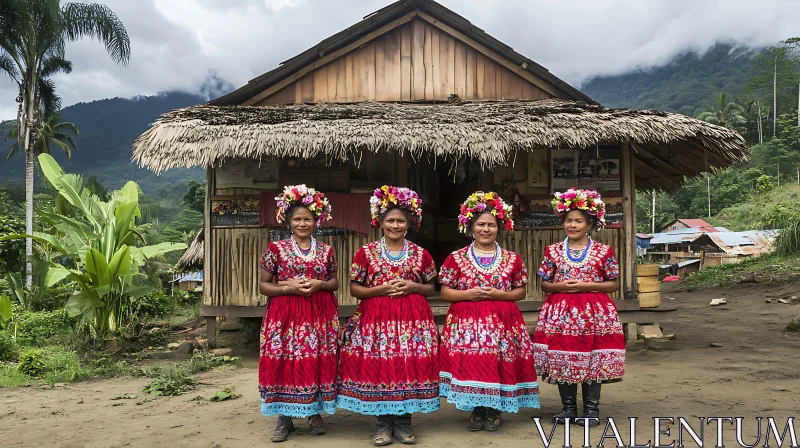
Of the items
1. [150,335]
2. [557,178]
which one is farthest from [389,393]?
[150,335]

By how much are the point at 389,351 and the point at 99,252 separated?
18.2ft

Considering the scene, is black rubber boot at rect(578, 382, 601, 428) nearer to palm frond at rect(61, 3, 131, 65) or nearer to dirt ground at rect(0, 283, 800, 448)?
dirt ground at rect(0, 283, 800, 448)

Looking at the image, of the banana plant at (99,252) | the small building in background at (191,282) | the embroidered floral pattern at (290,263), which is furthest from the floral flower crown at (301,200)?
the small building in background at (191,282)

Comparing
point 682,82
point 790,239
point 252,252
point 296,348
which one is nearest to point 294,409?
point 296,348

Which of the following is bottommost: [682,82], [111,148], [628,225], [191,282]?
[191,282]

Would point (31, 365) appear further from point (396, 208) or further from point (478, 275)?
point (478, 275)

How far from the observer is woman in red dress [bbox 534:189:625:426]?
13.3ft

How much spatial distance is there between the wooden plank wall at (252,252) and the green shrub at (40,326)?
346 centimetres

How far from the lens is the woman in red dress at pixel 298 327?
155 inches

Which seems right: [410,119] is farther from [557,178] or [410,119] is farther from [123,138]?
[123,138]

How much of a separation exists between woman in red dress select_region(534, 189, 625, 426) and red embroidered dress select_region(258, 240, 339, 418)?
146 centimetres

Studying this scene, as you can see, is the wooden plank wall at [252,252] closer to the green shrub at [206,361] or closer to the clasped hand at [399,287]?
the green shrub at [206,361]

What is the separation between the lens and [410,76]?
8.95 meters

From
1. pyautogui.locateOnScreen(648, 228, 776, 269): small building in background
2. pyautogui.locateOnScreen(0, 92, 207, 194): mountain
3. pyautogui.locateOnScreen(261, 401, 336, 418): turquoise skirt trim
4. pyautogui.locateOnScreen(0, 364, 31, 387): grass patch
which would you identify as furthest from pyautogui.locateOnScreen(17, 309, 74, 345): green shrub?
pyautogui.locateOnScreen(0, 92, 207, 194): mountain
